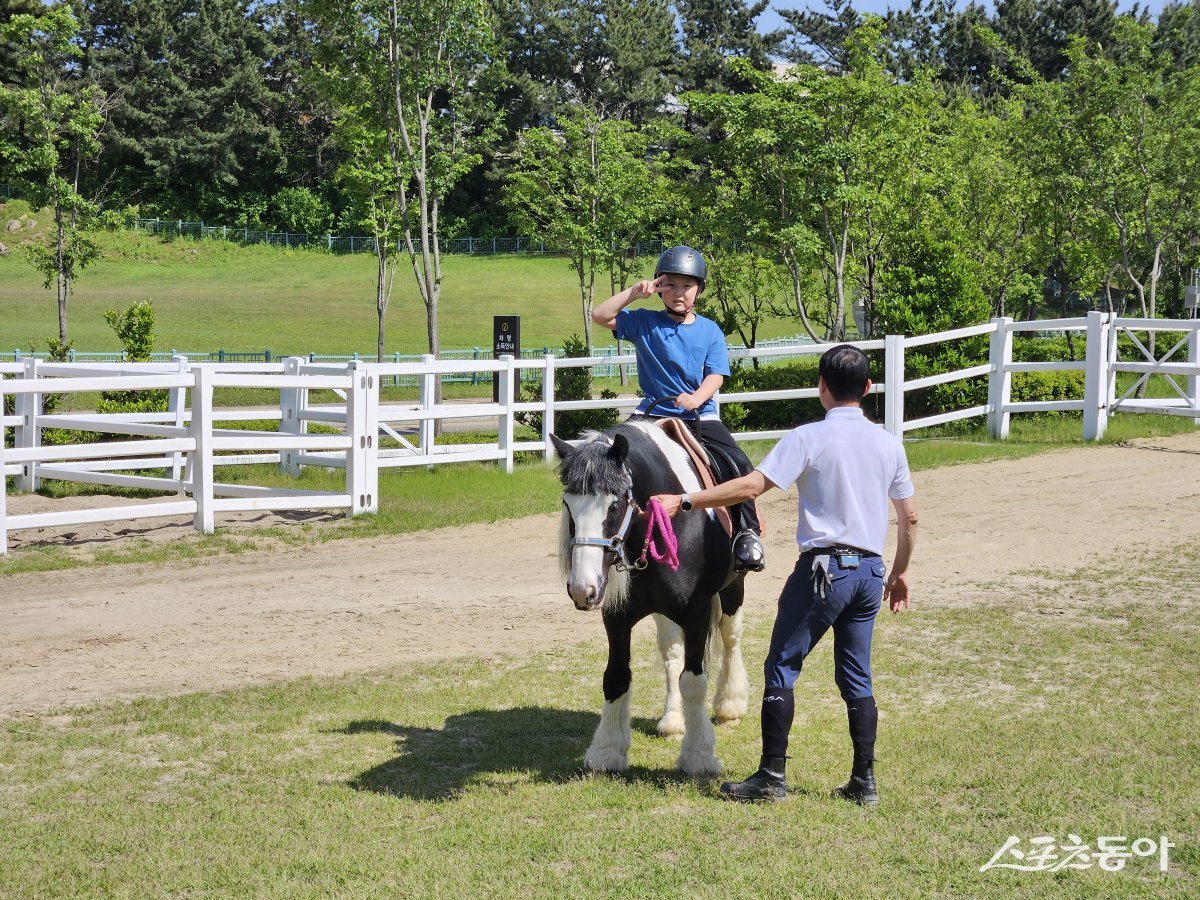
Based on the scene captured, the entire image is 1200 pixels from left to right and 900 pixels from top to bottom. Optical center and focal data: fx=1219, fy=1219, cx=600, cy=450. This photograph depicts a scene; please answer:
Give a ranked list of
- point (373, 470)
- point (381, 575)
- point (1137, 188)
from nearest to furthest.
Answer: point (381, 575) < point (373, 470) < point (1137, 188)

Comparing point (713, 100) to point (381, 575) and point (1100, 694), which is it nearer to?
point (381, 575)

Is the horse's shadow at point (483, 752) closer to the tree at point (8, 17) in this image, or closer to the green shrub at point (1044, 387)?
the green shrub at point (1044, 387)

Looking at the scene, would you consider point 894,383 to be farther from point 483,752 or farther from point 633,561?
point 633,561

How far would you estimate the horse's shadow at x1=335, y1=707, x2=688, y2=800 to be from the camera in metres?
5.39

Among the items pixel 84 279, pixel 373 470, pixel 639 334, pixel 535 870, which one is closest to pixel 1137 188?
pixel 373 470

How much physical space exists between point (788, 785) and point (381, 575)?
231 inches

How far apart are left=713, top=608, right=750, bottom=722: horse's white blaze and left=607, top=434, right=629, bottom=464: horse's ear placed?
174 cm

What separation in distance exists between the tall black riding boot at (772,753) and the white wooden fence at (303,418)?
258 inches

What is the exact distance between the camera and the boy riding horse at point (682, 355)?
19.2ft

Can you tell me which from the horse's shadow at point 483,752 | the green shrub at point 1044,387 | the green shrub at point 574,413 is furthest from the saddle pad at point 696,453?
the green shrub at point 1044,387

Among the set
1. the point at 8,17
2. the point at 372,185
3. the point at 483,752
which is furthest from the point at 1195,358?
the point at 8,17

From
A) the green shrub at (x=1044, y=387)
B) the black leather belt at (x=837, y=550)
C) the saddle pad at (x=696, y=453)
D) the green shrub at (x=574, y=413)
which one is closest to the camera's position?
the black leather belt at (x=837, y=550)

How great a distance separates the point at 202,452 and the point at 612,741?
7.66 m

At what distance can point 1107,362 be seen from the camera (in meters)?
17.2
